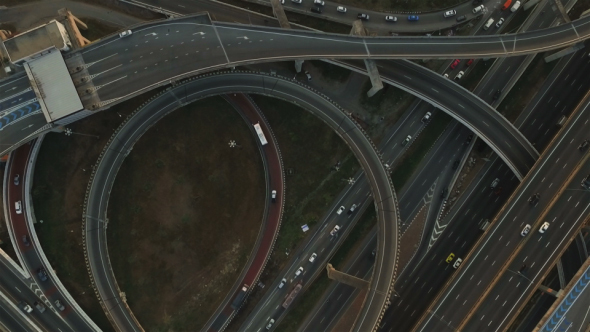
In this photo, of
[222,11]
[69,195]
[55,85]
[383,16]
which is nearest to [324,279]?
[69,195]

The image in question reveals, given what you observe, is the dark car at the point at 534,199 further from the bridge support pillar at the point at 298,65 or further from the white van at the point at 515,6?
the bridge support pillar at the point at 298,65

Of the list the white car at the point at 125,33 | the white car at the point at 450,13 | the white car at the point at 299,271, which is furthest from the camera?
the white car at the point at 450,13

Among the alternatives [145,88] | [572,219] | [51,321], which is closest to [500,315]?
[572,219]

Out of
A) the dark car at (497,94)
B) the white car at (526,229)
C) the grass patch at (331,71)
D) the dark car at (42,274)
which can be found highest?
the dark car at (497,94)

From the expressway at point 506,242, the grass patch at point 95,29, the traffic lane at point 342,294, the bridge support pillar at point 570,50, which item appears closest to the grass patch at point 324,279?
the traffic lane at point 342,294

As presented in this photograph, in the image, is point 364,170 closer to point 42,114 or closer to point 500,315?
point 500,315

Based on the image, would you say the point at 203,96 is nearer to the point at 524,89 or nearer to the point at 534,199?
the point at 534,199

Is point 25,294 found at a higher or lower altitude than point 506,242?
lower

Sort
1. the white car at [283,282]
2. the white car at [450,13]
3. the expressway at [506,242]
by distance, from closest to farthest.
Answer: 1. the expressway at [506,242]
2. the white car at [283,282]
3. the white car at [450,13]
